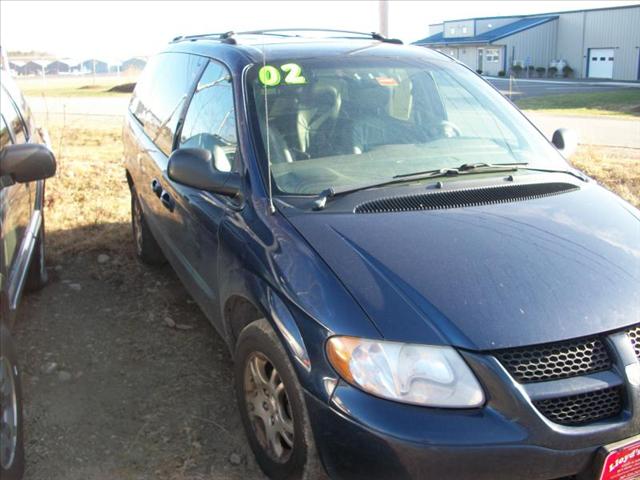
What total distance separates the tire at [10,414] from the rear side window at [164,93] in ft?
5.56

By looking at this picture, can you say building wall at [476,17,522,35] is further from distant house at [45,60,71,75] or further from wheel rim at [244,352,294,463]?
wheel rim at [244,352,294,463]

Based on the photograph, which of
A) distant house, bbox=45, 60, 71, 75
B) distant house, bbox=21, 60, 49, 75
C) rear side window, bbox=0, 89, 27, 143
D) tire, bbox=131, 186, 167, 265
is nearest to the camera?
rear side window, bbox=0, 89, 27, 143

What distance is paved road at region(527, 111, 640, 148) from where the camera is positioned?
498 inches

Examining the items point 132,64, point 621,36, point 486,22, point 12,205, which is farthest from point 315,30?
point 486,22

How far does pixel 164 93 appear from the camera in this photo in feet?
15.3

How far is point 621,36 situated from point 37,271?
50.9m

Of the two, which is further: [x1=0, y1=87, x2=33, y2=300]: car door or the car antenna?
[x1=0, y1=87, x2=33, y2=300]: car door

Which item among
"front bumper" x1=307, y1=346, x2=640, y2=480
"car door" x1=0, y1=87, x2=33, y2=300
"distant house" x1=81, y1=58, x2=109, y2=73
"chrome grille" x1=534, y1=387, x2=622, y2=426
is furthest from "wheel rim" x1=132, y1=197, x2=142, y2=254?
"distant house" x1=81, y1=58, x2=109, y2=73

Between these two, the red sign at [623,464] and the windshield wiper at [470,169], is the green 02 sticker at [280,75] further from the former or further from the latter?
the red sign at [623,464]

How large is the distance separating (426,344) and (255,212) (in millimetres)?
1073

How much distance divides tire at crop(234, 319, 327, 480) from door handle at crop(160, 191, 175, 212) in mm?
1395

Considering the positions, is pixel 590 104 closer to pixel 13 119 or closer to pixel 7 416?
pixel 13 119

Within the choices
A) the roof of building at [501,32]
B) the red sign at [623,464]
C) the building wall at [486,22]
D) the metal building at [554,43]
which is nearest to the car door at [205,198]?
the red sign at [623,464]

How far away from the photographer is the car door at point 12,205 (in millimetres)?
3443
